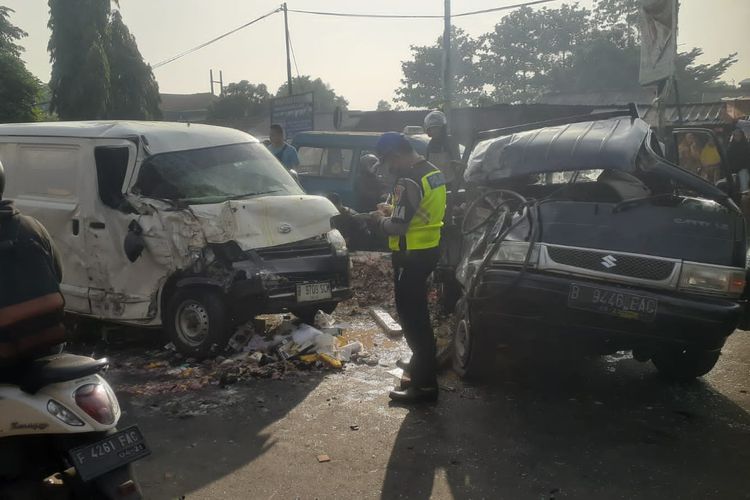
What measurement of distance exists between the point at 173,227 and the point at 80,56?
2153cm

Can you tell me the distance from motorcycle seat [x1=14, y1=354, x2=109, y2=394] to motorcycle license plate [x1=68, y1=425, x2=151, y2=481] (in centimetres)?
26

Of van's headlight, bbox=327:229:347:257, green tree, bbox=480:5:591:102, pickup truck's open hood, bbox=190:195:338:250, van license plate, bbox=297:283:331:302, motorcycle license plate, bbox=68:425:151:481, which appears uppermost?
green tree, bbox=480:5:591:102

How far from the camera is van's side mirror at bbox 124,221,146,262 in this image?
5.79 m

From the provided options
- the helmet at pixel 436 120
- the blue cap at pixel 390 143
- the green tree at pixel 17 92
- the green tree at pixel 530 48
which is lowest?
the blue cap at pixel 390 143

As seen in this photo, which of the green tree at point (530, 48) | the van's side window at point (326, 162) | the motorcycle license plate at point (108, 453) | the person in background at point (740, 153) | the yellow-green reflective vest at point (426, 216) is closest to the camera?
the motorcycle license plate at point (108, 453)

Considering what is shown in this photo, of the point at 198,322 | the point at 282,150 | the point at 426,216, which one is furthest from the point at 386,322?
the point at 282,150

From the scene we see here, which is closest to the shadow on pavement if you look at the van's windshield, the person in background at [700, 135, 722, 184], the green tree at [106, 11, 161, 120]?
the van's windshield

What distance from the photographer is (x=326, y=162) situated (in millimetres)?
12203

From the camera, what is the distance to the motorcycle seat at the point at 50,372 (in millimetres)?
2512

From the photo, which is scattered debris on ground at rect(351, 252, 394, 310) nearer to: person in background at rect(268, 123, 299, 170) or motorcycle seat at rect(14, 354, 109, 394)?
person in background at rect(268, 123, 299, 170)

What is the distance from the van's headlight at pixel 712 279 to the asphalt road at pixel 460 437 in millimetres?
915

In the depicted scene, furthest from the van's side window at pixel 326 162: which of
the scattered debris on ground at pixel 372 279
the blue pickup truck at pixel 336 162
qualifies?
the scattered debris on ground at pixel 372 279

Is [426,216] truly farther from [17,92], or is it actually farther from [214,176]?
[17,92]

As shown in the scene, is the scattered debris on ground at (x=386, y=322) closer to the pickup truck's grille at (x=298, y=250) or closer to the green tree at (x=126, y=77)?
the pickup truck's grille at (x=298, y=250)
